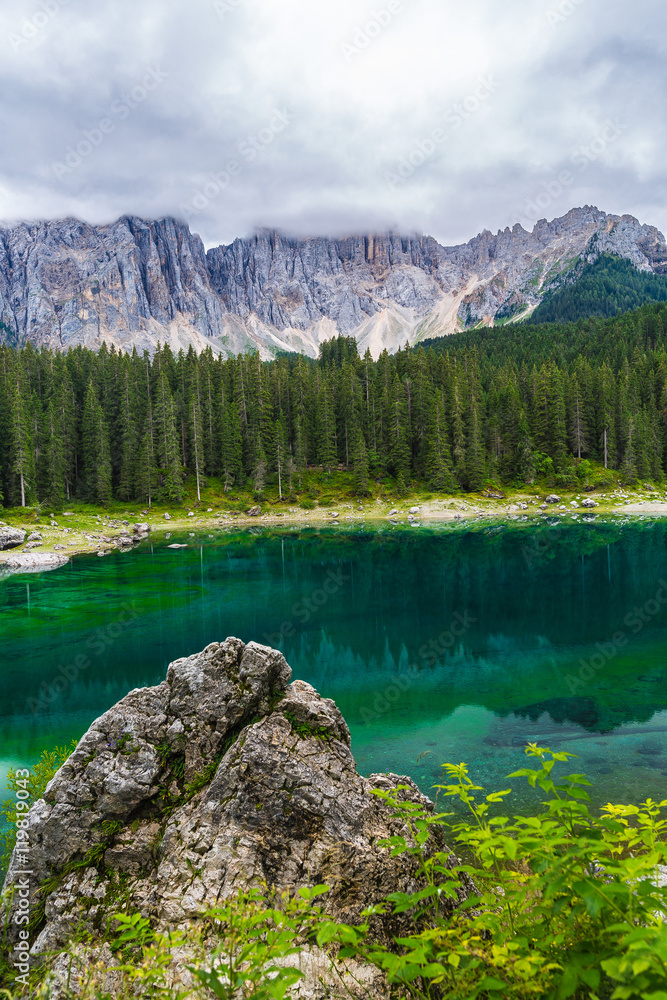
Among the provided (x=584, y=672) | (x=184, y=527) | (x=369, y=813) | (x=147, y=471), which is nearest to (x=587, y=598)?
(x=584, y=672)

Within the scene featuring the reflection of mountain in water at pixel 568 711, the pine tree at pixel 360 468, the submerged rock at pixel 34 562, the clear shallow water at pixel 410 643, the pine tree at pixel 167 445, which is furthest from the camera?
the pine tree at pixel 360 468

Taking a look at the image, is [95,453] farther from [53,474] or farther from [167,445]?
[167,445]

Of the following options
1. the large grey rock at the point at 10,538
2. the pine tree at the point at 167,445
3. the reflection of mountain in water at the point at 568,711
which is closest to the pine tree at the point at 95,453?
the pine tree at the point at 167,445

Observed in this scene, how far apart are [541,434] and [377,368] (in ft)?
118

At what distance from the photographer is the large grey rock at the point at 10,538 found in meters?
51.0

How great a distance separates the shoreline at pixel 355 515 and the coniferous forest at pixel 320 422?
20.3 ft

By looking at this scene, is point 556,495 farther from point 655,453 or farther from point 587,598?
point 587,598

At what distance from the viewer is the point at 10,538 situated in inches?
2041

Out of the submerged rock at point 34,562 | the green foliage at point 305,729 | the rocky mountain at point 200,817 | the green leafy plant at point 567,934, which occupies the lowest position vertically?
the submerged rock at point 34,562

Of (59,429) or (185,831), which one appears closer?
(185,831)

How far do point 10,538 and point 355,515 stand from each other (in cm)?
4555

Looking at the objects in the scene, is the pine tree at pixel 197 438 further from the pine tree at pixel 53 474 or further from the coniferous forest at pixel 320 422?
the pine tree at pixel 53 474

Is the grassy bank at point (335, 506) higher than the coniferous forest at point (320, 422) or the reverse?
the reverse

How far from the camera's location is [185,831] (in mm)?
6688
